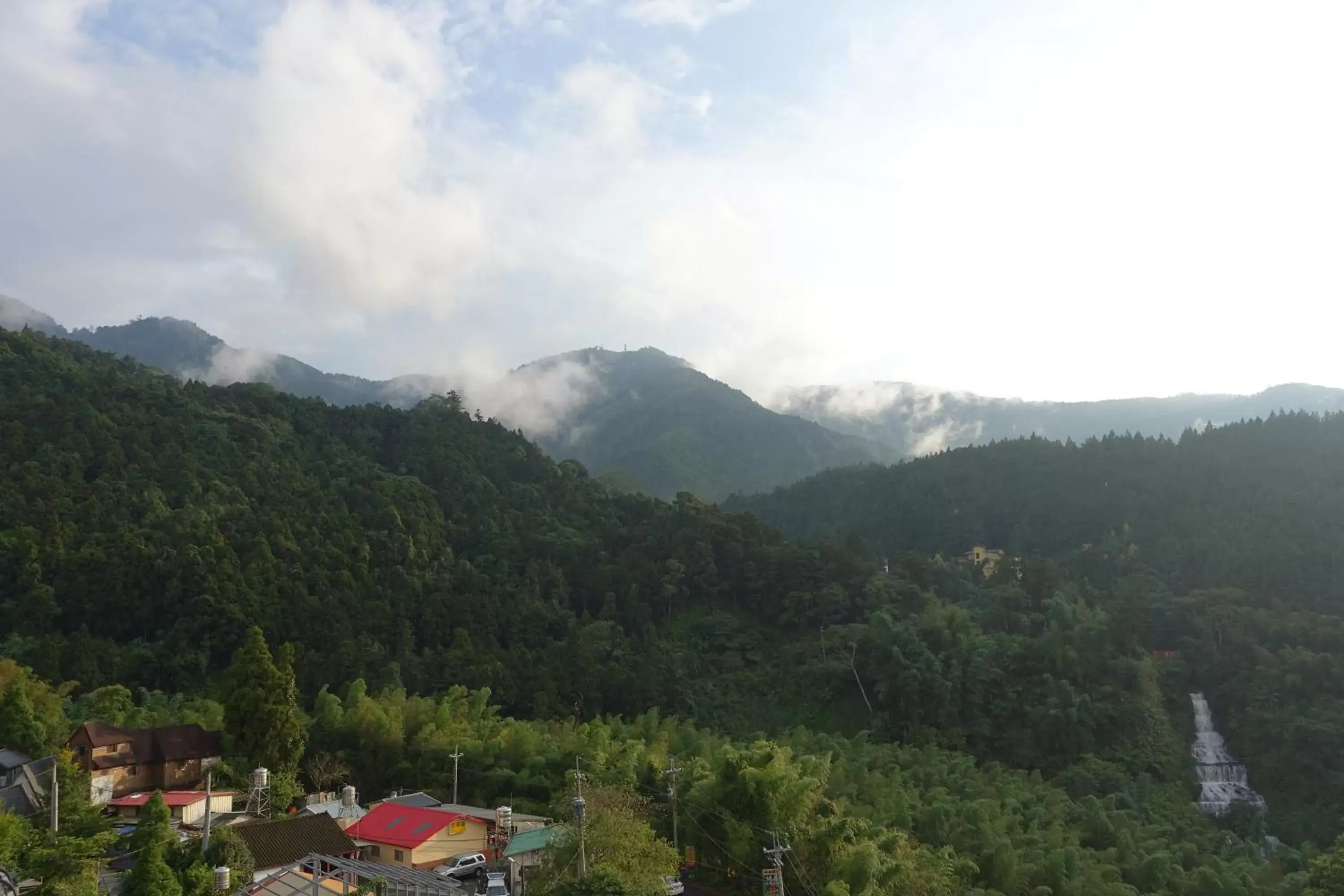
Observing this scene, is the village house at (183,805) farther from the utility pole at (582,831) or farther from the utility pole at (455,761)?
the utility pole at (582,831)

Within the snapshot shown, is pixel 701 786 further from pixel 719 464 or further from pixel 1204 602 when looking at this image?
pixel 719 464

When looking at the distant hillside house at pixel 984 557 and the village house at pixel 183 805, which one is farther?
the distant hillside house at pixel 984 557

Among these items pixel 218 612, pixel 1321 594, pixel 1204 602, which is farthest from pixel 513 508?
pixel 1321 594

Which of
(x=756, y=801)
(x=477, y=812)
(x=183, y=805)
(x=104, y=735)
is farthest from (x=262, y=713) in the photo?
(x=756, y=801)

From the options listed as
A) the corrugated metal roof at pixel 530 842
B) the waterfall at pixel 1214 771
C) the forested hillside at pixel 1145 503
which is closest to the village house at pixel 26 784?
the corrugated metal roof at pixel 530 842

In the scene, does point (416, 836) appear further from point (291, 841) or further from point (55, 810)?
point (55, 810)

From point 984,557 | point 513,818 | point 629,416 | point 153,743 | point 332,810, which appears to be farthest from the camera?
point 629,416
